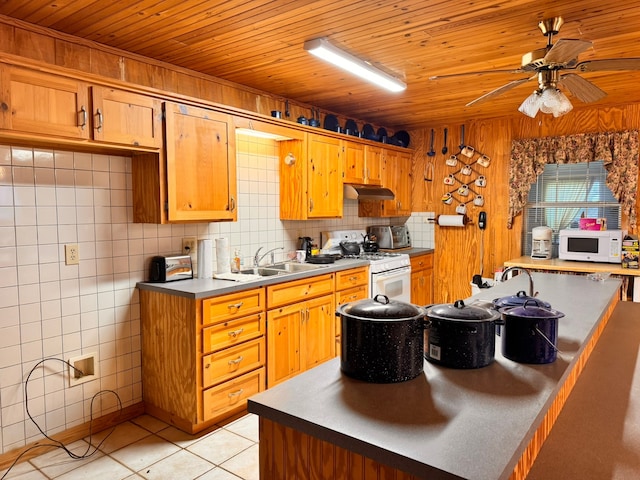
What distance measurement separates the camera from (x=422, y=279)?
534cm

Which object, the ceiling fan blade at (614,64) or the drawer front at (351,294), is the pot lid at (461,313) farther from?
the drawer front at (351,294)

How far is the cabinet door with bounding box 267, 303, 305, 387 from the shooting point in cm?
321

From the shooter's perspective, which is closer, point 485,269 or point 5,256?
point 5,256

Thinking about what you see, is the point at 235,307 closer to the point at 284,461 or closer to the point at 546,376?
the point at 284,461

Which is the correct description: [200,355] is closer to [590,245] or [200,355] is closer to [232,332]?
[232,332]

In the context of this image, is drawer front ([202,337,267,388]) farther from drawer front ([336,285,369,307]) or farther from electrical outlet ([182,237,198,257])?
drawer front ([336,285,369,307])

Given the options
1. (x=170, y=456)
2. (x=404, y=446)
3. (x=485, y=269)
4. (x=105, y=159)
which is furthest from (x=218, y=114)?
(x=485, y=269)

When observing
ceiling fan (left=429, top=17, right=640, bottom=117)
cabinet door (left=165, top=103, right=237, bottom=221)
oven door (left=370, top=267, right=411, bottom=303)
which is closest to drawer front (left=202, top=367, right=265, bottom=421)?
cabinet door (left=165, top=103, right=237, bottom=221)

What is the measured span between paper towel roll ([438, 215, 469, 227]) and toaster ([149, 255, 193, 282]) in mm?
3322

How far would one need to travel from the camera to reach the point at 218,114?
312 cm

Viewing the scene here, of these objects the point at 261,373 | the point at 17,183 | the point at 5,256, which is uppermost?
the point at 17,183

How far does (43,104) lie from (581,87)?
9.36ft

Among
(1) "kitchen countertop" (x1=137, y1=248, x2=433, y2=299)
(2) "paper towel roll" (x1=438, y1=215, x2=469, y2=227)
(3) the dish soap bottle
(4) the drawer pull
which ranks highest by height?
(2) "paper towel roll" (x1=438, y1=215, x2=469, y2=227)

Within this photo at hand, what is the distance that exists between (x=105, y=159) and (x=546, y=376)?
2706 millimetres
